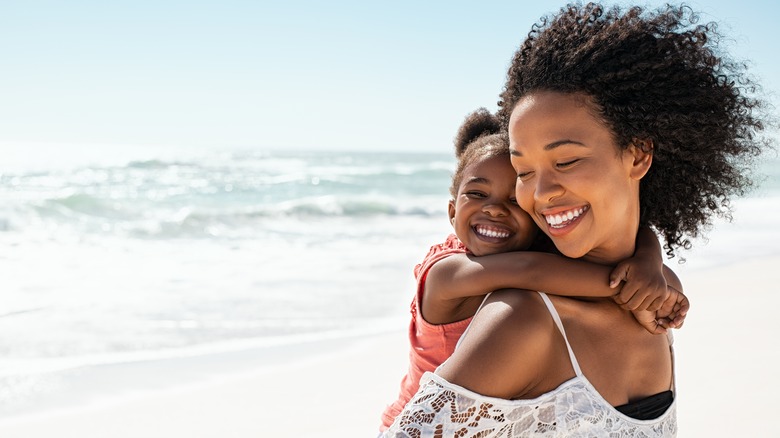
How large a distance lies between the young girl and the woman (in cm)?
6

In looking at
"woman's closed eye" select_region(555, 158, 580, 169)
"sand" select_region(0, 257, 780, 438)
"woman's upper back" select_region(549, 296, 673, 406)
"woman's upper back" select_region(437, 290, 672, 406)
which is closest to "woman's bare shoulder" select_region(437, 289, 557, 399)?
"woman's upper back" select_region(437, 290, 672, 406)

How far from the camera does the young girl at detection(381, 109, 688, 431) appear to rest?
1957 millimetres

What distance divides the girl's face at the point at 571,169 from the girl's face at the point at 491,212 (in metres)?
0.61

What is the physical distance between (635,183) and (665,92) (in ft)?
0.79

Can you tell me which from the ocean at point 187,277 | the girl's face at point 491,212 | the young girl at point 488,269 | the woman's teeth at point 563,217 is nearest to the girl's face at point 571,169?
the woman's teeth at point 563,217

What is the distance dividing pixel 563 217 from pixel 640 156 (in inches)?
11.2

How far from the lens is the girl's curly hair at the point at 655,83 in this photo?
6.21 feet

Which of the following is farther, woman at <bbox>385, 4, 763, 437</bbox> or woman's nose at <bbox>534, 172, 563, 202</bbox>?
woman's nose at <bbox>534, 172, 563, 202</bbox>

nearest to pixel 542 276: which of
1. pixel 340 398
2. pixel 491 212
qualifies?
pixel 491 212

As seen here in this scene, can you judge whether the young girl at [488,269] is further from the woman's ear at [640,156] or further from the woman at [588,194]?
the woman's ear at [640,156]

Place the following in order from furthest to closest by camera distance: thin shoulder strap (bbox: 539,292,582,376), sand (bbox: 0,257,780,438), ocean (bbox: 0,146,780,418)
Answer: ocean (bbox: 0,146,780,418) → sand (bbox: 0,257,780,438) → thin shoulder strap (bbox: 539,292,582,376)

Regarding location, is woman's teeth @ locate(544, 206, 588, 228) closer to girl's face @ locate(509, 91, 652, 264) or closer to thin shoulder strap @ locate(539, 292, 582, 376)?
girl's face @ locate(509, 91, 652, 264)

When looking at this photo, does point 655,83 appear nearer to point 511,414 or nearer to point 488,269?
point 488,269

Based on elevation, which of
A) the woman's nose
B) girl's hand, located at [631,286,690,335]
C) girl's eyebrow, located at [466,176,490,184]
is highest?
girl's eyebrow, located at [466,176,490,184]
